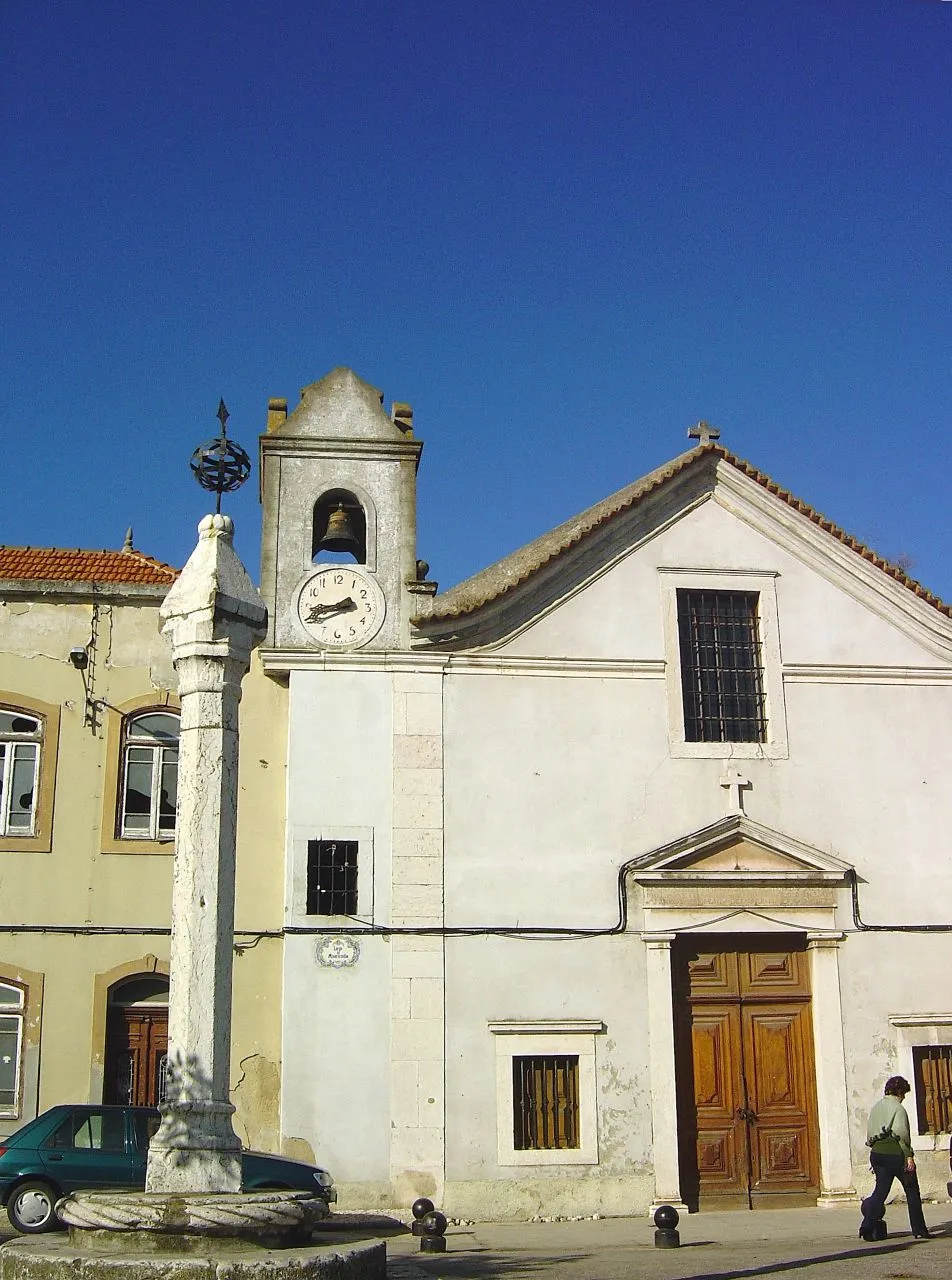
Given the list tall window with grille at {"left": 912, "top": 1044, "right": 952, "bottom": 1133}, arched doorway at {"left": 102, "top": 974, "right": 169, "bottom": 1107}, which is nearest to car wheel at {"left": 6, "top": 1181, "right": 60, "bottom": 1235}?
arched doorway at {"left": 102, "top": 974, "right": 169, "bottom": 1107}

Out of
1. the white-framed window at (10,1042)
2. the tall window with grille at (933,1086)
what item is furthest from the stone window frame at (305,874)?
the tall window with grille at (933,1086)

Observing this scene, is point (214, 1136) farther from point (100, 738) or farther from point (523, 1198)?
point (100, 738)

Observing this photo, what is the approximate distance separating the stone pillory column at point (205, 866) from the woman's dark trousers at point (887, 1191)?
6427mm

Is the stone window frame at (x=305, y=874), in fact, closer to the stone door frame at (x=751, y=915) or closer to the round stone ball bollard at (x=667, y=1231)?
the stone door frame at (x=751, y=915)

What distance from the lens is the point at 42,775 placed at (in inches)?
668

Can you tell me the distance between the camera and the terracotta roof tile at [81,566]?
61.5ft

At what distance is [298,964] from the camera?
52.2 ft

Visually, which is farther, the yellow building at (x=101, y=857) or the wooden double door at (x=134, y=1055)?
the wooden double door at (x=134, y=1055)

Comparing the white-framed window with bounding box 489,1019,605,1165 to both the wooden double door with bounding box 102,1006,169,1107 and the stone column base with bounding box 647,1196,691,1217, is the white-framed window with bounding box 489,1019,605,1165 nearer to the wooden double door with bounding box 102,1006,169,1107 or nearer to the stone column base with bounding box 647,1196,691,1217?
the stone column base with bounding box 647,1196,691,1217

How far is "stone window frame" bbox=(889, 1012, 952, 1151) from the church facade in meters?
0.03

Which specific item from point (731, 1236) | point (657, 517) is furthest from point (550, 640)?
point (731, 1236)

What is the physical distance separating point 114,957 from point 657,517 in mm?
8781

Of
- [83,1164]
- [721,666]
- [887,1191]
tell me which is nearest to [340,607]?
[721,666]

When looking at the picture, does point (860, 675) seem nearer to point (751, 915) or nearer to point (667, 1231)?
point (751, 915)
